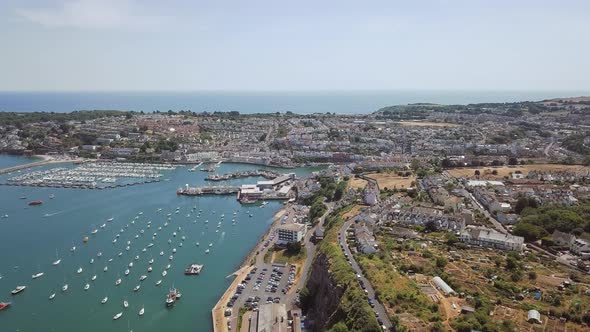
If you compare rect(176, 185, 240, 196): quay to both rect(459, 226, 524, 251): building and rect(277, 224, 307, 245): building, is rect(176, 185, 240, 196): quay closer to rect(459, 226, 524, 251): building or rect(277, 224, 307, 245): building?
rect(277, 224, 307, 245): building

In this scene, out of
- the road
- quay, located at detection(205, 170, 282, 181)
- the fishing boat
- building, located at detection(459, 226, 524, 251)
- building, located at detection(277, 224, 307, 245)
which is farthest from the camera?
quay, located at detection(205, 170, 282, 181)

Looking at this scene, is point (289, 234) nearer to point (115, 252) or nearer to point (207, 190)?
point (115, 252)

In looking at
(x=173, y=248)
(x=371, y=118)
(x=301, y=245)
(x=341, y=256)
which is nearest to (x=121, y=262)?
(x=173, y=248)

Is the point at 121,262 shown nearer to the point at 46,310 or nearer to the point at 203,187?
the point at 46,310

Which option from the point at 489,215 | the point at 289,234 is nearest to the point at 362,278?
the point at 289,234

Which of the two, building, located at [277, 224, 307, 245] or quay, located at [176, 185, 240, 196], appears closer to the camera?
building, located at [277, 224, 307, 245]

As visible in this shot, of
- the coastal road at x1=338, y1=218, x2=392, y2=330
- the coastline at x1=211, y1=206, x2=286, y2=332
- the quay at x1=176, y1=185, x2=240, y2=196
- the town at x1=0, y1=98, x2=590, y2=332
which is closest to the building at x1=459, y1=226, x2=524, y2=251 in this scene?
the town at x1=0, y1=98, x2=590, y2=332

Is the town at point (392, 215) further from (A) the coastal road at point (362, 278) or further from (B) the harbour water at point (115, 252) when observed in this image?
(B) the harbour water at point (115, 252)
